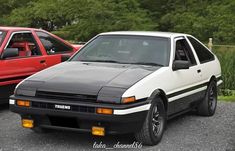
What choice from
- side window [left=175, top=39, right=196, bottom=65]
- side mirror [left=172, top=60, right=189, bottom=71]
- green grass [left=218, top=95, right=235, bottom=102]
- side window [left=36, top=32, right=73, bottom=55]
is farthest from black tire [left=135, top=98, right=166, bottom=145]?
green grass [left=218, top=95, right=235, bottom=102]

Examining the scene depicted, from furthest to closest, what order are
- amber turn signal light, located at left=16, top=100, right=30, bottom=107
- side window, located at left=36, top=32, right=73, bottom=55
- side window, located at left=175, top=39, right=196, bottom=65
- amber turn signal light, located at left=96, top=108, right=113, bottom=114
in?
side window, located at left=36, top=32, right=73, bottom=55 → side window, located at left=175, top=39, right=196, bottom=65 → amber turn signal light, located at left=16, top=100, right=30, bottom=107 → amber turn signal light, located at left=96, top=108, right=113, bottom=114

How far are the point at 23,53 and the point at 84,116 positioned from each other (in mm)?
3449

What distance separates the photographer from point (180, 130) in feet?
23.9

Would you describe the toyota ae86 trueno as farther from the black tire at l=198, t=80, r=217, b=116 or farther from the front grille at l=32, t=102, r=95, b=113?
the black tire at l=198, t=80, r=217, b=116

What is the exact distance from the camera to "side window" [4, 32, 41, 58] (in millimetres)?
8703

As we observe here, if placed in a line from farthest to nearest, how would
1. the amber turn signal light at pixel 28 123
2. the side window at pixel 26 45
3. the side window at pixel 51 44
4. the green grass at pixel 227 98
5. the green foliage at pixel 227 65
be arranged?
the green foliage at pixel 227 65 → the green grass at pixel 227 98 → the side window at pixel 51 44 → the side window at pixel 26 45 → the amber turn signal light at pixel 28 123

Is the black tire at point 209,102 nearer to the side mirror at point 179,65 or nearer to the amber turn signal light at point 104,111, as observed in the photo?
the side mirror at point 179,65

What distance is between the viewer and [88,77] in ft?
19.9

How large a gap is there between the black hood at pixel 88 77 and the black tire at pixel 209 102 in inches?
78.4

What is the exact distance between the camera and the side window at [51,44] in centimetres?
911

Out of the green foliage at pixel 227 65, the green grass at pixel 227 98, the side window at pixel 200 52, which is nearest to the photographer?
the side window at pixel 200 52

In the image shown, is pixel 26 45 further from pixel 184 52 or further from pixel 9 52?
pixel 184 52

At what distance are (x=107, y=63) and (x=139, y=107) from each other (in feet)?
4.07

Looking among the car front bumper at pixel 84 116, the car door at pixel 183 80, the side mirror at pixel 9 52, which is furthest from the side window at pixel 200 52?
the side mirror at pixel 9 52
